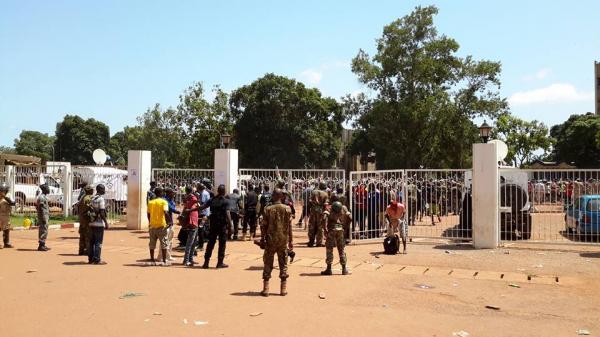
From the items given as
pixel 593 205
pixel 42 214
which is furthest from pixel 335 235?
pixel 593 205

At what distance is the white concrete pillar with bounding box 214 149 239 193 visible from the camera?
1808 cm

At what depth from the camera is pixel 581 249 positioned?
46.6 feet

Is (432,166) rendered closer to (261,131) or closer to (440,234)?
(261,131)

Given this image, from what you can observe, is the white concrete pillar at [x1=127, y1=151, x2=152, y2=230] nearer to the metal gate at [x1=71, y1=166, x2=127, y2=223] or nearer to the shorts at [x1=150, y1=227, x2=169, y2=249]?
the metal gate at [x1=71, y1=166, x2=127, y2=223]

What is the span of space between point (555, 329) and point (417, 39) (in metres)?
32.2

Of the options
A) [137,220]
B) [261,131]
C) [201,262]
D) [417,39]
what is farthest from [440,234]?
[261,131]

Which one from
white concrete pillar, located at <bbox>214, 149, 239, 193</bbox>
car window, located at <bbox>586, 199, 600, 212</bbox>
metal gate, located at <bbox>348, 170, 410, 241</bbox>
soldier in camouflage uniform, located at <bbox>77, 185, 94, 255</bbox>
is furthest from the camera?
white concrete pillar, located at <bbox>214, 149, 239, 193</bbox>

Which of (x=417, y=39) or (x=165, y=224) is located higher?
(x=417, y=39)

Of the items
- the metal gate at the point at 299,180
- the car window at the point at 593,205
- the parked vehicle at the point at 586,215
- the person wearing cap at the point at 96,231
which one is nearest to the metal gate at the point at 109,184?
the metal gate at the point at 299,180

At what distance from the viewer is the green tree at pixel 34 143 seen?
80.9 m

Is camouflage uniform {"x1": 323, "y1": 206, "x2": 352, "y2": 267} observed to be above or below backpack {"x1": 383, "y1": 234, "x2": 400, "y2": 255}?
above

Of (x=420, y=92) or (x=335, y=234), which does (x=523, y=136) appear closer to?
(x=420, y=92)

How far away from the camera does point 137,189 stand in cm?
1886

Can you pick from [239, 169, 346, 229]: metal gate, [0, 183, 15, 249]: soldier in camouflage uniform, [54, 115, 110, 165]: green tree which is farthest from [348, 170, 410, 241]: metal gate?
[54, 115, 110, 165]: green tree
